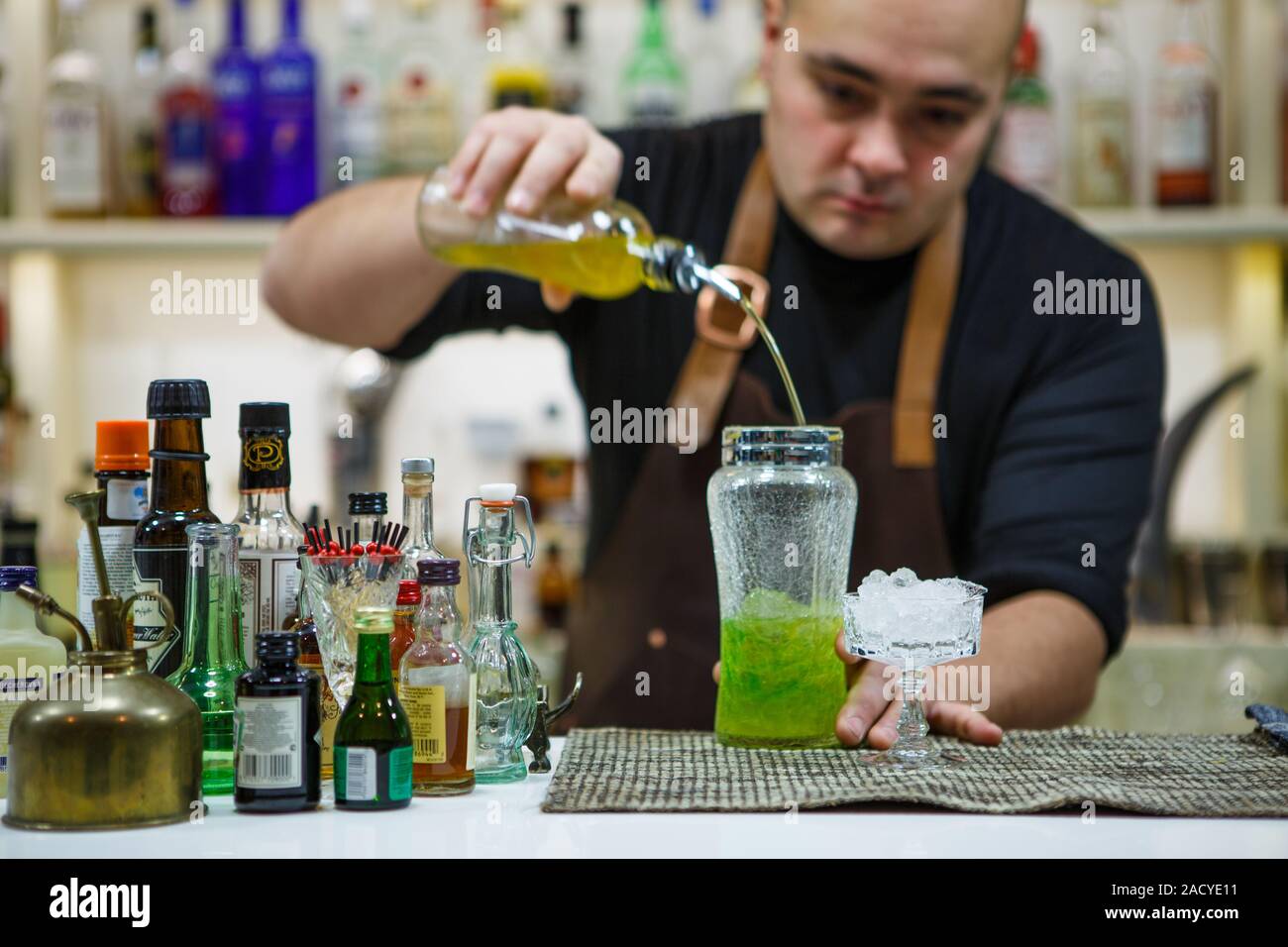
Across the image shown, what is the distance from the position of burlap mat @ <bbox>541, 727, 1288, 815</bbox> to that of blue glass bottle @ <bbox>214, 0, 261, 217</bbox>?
1.34m

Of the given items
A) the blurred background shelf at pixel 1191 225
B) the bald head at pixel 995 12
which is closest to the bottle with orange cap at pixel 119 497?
the bald head at pixel 995 12

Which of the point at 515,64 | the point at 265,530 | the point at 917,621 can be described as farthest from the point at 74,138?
the point at 917,621

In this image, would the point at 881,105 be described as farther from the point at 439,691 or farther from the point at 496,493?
the point at 439,691

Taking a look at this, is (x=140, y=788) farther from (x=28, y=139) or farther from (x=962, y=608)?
(x=28, y=139)

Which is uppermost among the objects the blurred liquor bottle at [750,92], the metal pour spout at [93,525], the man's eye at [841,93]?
the blurred liquor bottle at [750,92]

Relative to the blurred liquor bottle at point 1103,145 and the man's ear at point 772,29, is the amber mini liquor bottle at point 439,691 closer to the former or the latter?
the man's ear at point 772,29

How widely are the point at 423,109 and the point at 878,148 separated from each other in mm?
914

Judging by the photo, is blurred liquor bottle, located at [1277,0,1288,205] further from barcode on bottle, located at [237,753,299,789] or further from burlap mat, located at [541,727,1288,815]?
barcode on bottle, located at [237,753,299,789]

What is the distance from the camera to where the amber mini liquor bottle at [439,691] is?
0.92 meters

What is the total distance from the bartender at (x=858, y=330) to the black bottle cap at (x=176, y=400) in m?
0.60

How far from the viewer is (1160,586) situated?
218cm

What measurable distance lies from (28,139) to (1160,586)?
179cm

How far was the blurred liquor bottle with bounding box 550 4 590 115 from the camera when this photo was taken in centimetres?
221
